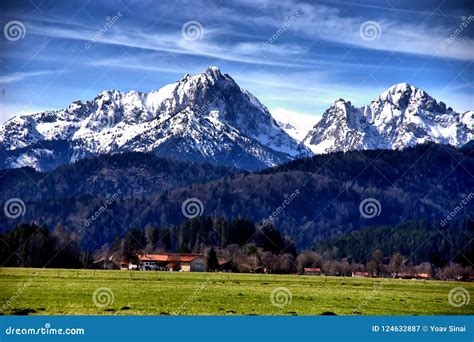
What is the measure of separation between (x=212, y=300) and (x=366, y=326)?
987 centimetres

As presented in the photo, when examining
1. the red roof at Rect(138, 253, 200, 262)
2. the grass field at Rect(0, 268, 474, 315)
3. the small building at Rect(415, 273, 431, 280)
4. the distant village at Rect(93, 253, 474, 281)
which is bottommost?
the grass field at Rect(0, 268, 474, 315)

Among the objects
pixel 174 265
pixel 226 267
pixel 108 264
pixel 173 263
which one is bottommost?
pixel 226 267

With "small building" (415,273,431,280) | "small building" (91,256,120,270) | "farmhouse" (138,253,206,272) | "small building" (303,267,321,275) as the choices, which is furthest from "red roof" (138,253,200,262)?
"small building" (415,273,431,280)

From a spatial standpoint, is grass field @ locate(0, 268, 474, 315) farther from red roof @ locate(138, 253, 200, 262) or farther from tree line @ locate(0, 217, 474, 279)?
red roof @ locate(138, 253, 200, 262)

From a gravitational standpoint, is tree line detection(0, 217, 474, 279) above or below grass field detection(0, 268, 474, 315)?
above

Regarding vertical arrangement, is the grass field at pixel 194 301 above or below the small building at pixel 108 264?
below

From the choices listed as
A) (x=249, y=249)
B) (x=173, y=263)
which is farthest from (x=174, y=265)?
(x=249, y=249)

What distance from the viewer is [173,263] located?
112312 millimetres

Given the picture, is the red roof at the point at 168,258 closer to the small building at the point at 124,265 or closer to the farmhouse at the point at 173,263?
the farmhouse at the point at 173,263

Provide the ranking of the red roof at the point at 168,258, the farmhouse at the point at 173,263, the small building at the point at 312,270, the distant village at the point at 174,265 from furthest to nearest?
the small building at the point at 312,270
the red roof at the point at 168,258
the farmhouse at the point at 173,263
the distant village at the point at 174,265

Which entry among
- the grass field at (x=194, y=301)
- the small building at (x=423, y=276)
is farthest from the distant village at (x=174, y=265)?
the grass field at (x=194, y=301)

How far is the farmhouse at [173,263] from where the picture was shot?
110 metres

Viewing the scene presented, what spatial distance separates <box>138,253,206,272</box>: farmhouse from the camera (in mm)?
110375

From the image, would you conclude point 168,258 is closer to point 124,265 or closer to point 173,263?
point 173,263
